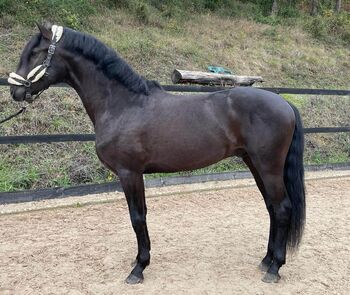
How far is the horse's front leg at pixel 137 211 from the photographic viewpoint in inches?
114

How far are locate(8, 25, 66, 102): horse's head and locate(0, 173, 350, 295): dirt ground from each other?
1409 mm

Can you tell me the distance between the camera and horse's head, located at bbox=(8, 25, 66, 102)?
277 centimetres

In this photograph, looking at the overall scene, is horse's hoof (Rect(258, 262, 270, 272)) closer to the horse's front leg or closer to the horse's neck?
the horse's front leg

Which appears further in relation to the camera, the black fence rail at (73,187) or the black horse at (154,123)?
the black fence rail at (73,187)

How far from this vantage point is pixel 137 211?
295 centimetres

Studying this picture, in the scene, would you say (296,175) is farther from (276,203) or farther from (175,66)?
(175,66)

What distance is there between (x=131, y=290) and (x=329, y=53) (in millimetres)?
14404

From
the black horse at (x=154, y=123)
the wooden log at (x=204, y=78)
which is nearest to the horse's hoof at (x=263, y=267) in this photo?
the black horse at (x=154, y=123)

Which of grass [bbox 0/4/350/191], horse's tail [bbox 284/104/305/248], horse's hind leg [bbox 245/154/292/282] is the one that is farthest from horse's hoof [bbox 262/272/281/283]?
grass [bbox 0/4/350/191]

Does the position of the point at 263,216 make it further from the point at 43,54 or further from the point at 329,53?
the point at 329,53

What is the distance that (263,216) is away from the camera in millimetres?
4391

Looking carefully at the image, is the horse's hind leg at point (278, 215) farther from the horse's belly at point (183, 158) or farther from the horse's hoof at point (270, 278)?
the horse's belly at point (183, 158)

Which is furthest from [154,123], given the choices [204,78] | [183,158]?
[204,78]

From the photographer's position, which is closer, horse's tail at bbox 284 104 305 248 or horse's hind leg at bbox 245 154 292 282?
horse's hind leg at bbox 245 154 292 282
